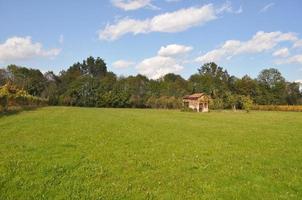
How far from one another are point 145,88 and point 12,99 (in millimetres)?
67812

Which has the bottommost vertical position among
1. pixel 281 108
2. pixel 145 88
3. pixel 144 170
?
pixel 144 170

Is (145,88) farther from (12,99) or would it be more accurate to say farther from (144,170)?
(144,170)

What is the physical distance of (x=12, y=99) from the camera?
1989 inches

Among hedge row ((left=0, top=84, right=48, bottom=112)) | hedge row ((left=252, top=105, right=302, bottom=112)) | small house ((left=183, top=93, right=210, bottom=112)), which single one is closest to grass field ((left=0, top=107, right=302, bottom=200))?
hedge row ((left=0, top=84, right=48, bottom=112))

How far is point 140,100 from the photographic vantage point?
4006 inches

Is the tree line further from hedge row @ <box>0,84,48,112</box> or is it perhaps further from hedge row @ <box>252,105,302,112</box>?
hedge row @ <box>0,84,48,112</box>

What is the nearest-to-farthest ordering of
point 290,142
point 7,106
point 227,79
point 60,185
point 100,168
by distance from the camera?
point 60,185, point 100,168, point 290,142, point 7,106, point 227,79

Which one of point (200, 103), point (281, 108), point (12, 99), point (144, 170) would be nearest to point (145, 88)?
point (200, 103)

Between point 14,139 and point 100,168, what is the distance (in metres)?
8.15

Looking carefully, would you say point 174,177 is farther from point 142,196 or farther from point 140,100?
point 140,100

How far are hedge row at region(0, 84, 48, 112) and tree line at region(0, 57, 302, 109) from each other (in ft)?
61.5

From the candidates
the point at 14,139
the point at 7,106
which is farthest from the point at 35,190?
the point at 7,106

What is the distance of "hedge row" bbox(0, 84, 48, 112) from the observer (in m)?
44.0

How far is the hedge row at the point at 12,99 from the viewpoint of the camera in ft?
144
